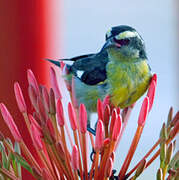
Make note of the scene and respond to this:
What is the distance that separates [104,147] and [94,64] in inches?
5.0

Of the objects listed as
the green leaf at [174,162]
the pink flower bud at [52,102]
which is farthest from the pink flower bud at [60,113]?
the green leaf at [174,162]

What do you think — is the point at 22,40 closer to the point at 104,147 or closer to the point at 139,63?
the point at 139,63

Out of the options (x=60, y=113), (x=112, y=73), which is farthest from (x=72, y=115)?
(x=112, y=73)

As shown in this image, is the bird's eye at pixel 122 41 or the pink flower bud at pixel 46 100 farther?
the bird's eye at pixel 122 41

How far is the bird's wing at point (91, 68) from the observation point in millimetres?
526

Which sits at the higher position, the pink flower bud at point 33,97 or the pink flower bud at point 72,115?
the pink flower bud at point 33,97

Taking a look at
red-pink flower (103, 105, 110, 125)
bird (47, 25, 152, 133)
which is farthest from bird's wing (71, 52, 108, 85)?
red-pink flower (103, 105, 110, 125)

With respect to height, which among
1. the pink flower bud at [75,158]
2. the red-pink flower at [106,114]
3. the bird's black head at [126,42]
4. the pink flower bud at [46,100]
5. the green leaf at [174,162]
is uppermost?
the bird's black head at [126,42]

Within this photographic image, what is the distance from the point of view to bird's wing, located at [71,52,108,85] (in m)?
0.53

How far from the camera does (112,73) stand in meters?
0.56

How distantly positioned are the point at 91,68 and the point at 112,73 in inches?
1.7

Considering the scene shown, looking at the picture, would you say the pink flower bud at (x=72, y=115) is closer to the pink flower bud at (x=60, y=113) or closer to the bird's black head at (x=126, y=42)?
the pink flower bud at (x=60, y=113)

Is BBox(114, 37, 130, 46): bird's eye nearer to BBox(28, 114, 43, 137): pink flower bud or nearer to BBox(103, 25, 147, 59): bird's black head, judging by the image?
BBox(103, 25, 147, 59): bird's black head

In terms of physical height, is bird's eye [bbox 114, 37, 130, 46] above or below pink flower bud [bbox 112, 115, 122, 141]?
above
